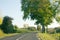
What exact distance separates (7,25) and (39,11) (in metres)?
13.9

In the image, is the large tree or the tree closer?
the large tree

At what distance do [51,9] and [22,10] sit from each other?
10.5m

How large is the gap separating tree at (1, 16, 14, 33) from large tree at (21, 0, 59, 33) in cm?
804

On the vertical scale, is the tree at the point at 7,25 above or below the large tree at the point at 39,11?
below

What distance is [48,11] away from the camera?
69062mm

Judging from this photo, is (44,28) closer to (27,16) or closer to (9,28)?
(27,16)

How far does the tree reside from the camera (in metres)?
73.5

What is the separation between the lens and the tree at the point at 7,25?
73463 mm

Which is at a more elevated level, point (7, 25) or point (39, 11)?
point (39, 11)

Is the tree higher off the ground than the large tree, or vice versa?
the large tree

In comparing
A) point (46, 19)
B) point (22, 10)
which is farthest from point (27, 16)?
point (46, 19)

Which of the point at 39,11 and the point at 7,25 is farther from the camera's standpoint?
the point at 7,25

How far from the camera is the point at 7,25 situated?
246ft

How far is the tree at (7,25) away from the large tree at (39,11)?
8.04 meters
